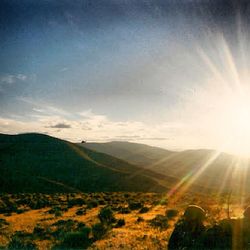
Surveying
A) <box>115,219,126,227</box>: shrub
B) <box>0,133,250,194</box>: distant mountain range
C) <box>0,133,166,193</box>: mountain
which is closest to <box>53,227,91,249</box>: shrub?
<box>115,219,126,227</box>: shrub

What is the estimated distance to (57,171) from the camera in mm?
104812

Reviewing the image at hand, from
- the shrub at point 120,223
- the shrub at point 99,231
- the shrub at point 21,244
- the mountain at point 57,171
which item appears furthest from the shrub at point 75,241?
the mountain at point 57,171

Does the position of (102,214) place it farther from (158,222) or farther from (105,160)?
(105,160)

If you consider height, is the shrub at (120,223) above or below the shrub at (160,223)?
below

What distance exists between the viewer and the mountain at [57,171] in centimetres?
8338

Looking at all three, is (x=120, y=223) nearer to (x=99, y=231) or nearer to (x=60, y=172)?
(x=99, y=231)

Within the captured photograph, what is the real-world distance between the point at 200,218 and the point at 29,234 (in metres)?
11.3

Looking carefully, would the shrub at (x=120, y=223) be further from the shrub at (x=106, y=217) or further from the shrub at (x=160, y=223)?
the shrub at (x=160, y=223)

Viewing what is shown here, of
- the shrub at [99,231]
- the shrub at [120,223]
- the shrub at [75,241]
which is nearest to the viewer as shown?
the shrub at [75,241]

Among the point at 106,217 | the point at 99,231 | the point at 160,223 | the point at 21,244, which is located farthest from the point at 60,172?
the point at 21,244

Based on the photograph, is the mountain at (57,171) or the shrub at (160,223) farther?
the mountain at (57,171)

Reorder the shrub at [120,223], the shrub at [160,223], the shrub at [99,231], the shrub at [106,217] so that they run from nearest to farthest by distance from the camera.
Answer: the shrub at [99,231] → the shrub at [160,223] → the shrub at [120,223] → the shrub at [106,217]

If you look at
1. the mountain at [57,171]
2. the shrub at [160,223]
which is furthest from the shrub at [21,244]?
the mountain at [57,171]

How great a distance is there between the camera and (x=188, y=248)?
658 inches
